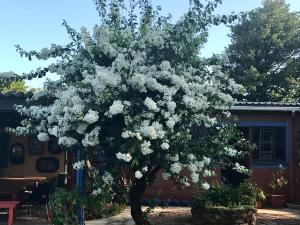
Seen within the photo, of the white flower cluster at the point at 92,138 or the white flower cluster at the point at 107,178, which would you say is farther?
the white flower cluster at the point at 107,178

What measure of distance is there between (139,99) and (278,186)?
30.0ft

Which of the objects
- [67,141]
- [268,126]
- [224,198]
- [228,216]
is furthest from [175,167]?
[268,126]

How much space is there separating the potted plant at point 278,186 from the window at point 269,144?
0.42 metres

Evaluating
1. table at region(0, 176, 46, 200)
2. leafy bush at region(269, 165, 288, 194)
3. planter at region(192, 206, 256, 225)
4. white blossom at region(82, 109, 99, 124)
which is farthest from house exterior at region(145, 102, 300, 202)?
white blossom at region(82, 109, 99, 124)

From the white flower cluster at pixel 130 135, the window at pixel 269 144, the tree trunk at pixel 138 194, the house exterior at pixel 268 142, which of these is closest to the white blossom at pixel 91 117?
the white flower cluster at pixel 130 135

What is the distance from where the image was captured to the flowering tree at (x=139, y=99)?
6660mm

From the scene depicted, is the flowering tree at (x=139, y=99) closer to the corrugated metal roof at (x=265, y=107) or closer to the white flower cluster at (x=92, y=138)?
the white flower cluster at (x=92, y=138)

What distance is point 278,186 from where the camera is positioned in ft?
47.1

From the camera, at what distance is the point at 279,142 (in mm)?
14836

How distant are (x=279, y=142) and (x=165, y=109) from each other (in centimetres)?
905

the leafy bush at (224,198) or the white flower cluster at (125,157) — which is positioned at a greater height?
the white flower cluster at (125,157)

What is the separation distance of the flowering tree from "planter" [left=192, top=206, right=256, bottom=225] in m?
2.40

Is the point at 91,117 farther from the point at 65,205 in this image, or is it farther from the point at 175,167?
the point at 65,205

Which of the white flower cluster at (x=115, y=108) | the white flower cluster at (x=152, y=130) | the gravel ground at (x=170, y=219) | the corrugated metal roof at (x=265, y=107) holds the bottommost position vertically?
the gravel ground at (x=170, y=219)
